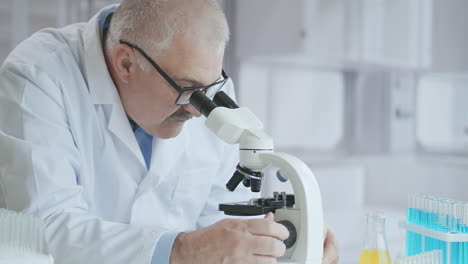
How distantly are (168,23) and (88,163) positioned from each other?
0.50 m

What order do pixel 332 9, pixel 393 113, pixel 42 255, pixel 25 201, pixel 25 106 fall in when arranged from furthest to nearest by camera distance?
pixel 393 113, pixel 332 9, pixel 25 106, pixel 25 201, pixel 42 255

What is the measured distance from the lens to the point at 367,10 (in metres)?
3.77

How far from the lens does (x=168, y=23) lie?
1494mm

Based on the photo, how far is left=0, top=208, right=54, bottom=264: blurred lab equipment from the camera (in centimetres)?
80

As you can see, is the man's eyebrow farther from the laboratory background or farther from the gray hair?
the laboratory background

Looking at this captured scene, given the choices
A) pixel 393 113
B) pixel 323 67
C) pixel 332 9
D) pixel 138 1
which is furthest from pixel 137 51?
pixel 393 113

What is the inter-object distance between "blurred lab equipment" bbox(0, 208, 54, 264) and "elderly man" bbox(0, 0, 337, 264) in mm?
408

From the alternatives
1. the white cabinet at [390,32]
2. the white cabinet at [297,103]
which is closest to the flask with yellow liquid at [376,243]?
the white cabinet at [297,103]

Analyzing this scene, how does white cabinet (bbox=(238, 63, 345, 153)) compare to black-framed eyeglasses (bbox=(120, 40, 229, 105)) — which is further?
white cabinet (bbox=(238, 63, 345, 153))

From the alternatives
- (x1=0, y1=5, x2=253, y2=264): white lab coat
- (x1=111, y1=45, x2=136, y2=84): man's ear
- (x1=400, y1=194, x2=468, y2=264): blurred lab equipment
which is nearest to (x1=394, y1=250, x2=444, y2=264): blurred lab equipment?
(x1=400, y1=194, x2=468, y2=264): blurred lab equipment

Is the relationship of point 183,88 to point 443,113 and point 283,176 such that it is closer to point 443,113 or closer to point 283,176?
point 283,176

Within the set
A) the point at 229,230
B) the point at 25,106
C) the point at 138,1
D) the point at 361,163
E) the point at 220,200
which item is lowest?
the point at 361,163

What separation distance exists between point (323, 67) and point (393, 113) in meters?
0.71

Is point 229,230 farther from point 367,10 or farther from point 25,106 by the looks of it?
point 367,10
